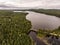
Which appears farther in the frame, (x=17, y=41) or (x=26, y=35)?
(x=26, y=35)

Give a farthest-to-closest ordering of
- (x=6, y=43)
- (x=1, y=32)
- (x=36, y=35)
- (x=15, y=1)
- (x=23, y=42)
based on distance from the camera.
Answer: (x=15, y=1), (x=36, y=35), (x=1, y=32), (x=23, y=42), (x=6, y=43)

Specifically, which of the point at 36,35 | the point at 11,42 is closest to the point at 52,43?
the point at 36,35

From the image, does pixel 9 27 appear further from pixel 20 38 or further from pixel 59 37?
pixel 59 37

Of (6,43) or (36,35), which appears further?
(36,35)

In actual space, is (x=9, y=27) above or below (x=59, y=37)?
above

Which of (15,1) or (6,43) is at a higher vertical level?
(15,1)

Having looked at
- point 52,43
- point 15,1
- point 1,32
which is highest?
point 15,1

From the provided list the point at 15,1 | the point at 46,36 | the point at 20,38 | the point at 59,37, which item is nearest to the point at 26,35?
the point at 20,38

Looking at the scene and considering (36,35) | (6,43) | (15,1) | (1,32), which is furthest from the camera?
(15,1)

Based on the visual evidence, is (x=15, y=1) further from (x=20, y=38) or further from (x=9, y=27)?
(x=20, y=38)
